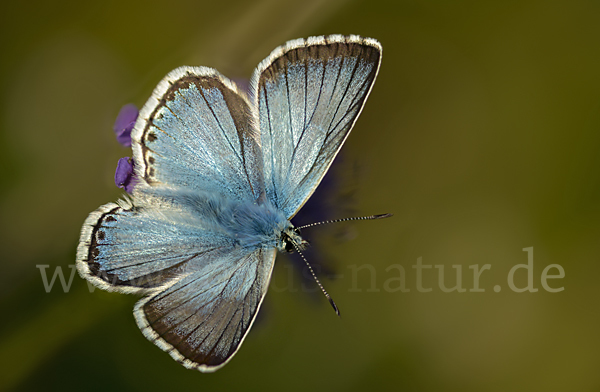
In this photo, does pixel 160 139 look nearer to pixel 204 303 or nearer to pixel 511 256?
pixel 204 303

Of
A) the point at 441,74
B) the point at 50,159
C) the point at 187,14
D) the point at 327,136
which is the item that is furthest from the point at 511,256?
the point at 50,159

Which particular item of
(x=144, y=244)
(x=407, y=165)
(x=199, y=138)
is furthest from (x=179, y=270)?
(x=407, y=165)

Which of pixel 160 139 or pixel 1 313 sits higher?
pixel 160 139

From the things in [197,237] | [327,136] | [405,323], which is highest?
[327,136]

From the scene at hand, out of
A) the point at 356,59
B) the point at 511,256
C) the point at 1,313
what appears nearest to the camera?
the point at 356,59

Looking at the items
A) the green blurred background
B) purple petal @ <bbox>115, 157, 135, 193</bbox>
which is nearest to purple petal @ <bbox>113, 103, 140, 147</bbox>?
purple petal @ <bbox>115, 157, 135, 193</bbox>

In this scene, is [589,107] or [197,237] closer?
[197,237]

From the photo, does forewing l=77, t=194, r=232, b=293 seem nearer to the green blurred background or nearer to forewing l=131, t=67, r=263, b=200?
forewing l=131, t=67, r=263, b=200

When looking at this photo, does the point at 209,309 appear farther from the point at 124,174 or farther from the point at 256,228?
the point at 124,174
